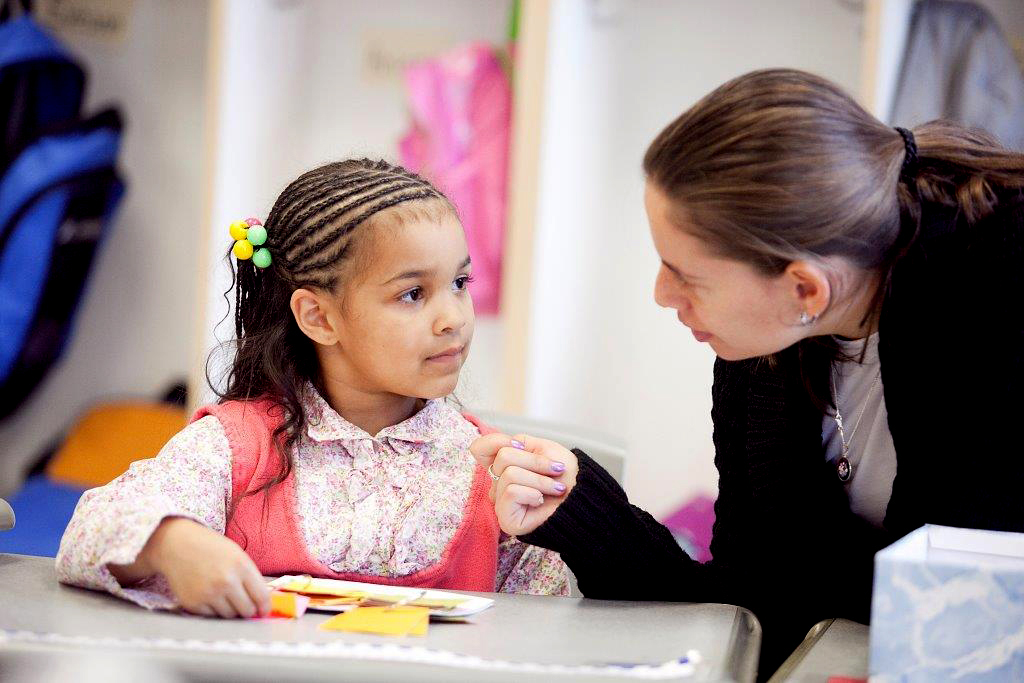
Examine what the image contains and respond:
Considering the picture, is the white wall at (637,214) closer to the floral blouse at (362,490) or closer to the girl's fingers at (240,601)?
the floral blouse at (362,490)

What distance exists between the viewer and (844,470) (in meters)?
1.14

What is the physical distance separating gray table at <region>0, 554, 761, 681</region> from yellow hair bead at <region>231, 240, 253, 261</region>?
1.36ft

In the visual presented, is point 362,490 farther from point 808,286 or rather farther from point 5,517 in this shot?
point 808,286

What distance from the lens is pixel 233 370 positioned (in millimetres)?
1299

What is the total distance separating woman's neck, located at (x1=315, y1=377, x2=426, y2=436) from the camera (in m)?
1.26

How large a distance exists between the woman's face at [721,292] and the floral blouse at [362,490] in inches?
12.5

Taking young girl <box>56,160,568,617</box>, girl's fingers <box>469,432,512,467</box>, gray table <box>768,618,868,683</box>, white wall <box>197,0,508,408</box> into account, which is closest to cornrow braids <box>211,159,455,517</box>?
young girl <box>56,160,568,617</box>

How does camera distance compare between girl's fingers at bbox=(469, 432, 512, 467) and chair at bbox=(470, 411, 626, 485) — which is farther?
chair at bbox=(470, 411, 626, 485)

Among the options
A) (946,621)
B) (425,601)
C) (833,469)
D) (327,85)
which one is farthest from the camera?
(327,85)

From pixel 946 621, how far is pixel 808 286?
365 millimetres

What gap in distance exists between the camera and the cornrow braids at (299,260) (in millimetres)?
1248

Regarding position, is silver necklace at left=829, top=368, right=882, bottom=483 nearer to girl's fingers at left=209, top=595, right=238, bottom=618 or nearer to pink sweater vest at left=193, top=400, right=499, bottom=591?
pink sweater vest at left=193, top=400, right=499, bottom=591

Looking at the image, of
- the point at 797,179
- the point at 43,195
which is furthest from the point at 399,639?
the point at 43,195

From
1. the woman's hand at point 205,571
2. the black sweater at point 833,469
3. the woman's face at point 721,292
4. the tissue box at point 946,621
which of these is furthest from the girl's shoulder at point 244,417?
the tissue box at point 946,621
